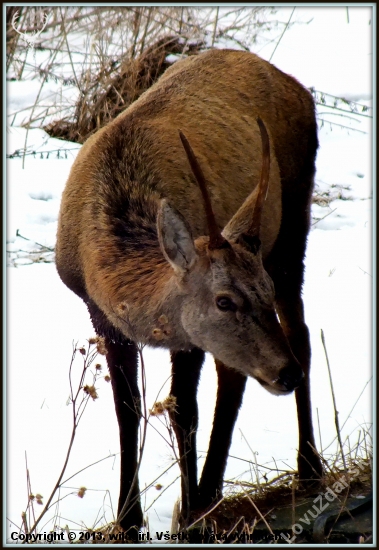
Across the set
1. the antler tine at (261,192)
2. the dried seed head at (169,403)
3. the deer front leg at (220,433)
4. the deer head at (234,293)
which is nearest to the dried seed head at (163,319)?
the deer head at (234,293)

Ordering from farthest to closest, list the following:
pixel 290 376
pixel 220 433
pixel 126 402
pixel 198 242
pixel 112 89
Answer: pixel 112 89
pixel 126 402
pixel 220 433
pixel 198 242
pixel 290 376

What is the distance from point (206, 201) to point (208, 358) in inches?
109

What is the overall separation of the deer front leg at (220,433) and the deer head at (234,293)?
44cm

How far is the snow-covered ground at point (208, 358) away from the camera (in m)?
4.91

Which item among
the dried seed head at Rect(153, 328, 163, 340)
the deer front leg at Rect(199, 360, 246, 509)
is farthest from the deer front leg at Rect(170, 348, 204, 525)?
the dried seed head at Rect(153, 328, 163, 340)

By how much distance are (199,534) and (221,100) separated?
7.80 feet

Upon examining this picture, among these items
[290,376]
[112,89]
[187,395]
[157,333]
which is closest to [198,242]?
[157,333]

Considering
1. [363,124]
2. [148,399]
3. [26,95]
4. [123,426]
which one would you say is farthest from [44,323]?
[363,124]

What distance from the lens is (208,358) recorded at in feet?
20.9

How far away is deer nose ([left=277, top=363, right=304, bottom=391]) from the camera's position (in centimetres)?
379

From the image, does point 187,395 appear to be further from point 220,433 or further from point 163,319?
point 163,319

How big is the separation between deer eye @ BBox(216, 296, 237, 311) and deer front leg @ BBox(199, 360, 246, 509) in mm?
569

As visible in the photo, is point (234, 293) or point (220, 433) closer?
point (234, 293)

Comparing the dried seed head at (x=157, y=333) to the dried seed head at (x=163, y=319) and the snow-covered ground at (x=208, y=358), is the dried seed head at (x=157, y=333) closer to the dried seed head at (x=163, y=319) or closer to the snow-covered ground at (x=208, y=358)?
the dried seed head at (x=163, y=319)
